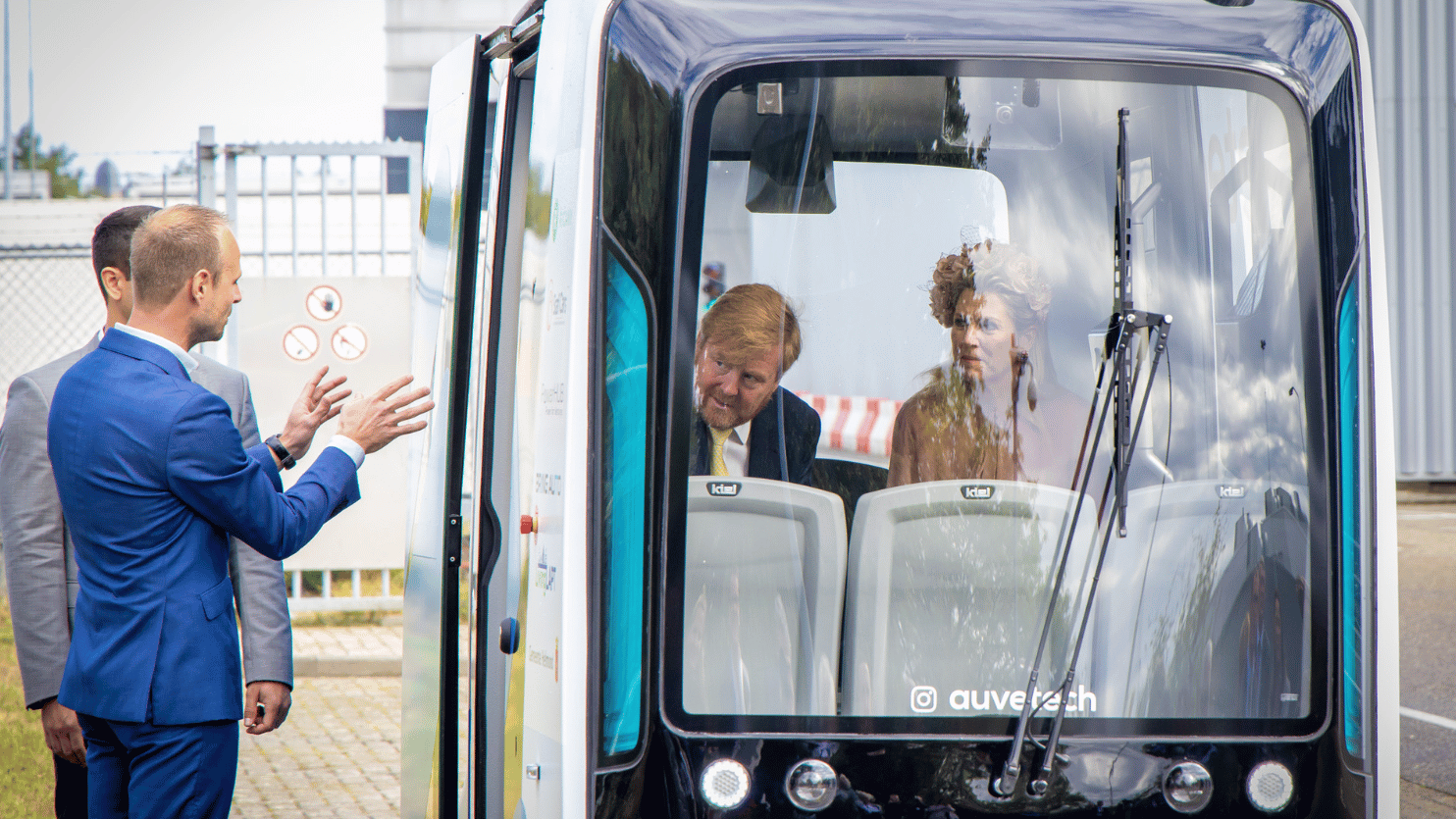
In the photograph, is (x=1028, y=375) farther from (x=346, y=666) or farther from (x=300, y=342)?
(x=300, y=342)

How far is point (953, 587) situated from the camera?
2.62 metres

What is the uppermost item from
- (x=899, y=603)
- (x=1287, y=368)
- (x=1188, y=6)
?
(x=1188, y=6)

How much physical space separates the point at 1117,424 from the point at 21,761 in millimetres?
5668

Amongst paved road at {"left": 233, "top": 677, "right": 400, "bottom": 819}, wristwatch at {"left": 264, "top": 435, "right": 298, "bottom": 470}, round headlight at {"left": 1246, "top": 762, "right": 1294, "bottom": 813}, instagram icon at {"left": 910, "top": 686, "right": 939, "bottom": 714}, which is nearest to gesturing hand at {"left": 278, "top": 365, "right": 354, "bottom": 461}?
wristwatch at {"left": 264, "top": 435, "right": 298, "bottom": 470}

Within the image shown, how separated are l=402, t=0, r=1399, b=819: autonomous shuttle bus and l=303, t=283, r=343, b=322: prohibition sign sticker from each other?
6.91 m

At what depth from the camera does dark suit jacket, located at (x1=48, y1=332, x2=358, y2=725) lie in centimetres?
271

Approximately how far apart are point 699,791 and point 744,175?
1.19 m

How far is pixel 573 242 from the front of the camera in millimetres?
2553

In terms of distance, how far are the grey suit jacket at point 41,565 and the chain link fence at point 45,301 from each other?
9.41m

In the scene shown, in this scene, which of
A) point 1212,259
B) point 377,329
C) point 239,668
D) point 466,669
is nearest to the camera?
point 1212,259

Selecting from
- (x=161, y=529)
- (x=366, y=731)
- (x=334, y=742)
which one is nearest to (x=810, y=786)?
(x=161, y=529)

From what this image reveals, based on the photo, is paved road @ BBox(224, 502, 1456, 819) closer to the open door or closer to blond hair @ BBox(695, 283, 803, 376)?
the open door

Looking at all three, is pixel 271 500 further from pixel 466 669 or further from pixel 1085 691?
pixel 1085 691

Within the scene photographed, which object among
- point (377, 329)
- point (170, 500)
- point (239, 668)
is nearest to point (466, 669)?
point (239, 668)
